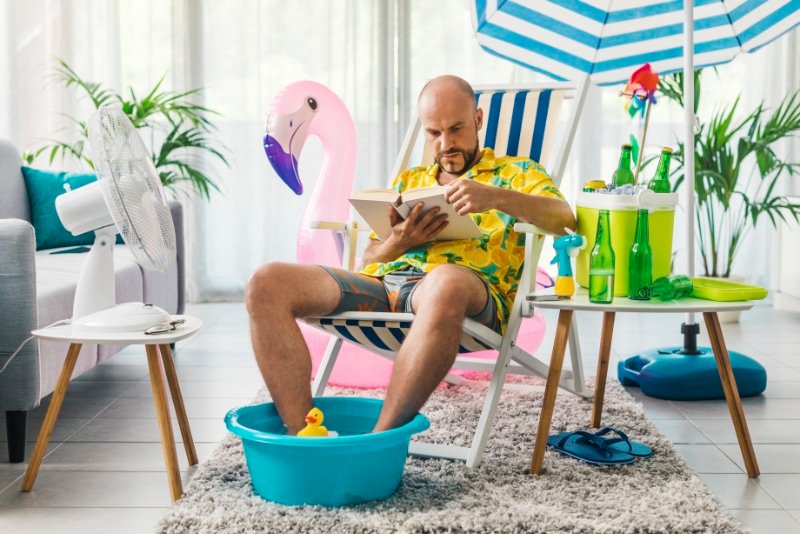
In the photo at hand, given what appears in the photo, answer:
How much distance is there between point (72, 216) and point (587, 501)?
4.19 feet

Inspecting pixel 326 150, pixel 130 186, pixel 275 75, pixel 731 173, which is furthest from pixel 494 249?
pixel 275 75

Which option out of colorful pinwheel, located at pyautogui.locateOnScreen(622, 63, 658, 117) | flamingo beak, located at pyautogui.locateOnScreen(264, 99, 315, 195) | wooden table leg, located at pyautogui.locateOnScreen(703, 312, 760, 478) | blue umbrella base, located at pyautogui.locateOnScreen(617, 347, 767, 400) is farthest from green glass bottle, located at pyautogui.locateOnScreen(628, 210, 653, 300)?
flamingo beak, located at pyautogui.locateOnScreen(264, 99, 315, 195)

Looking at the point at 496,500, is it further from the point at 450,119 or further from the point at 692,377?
the point at 692,377

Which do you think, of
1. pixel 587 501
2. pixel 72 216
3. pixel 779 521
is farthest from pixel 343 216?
pixel 779 521

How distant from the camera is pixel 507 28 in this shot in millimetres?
3139

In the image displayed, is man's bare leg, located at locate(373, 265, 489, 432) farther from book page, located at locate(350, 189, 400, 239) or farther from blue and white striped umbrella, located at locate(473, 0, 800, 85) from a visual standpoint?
blue and white striped umbrella, located at locate(473, 0, 800, 85)

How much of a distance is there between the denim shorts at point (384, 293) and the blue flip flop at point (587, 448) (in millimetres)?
325

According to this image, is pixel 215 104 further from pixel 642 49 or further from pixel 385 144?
pixel 642 49

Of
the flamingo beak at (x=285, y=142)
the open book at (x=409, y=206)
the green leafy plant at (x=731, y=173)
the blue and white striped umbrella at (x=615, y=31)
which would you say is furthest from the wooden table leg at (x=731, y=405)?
the green leafy plant at (x=731, y=173)

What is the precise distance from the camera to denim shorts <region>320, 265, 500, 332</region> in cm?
228

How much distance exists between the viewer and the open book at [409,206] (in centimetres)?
224

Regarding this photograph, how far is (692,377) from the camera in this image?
9.61ft

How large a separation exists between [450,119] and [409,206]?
0.27 metres

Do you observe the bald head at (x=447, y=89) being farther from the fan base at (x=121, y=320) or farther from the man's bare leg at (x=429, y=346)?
the fan base at (x=121, y=320)
